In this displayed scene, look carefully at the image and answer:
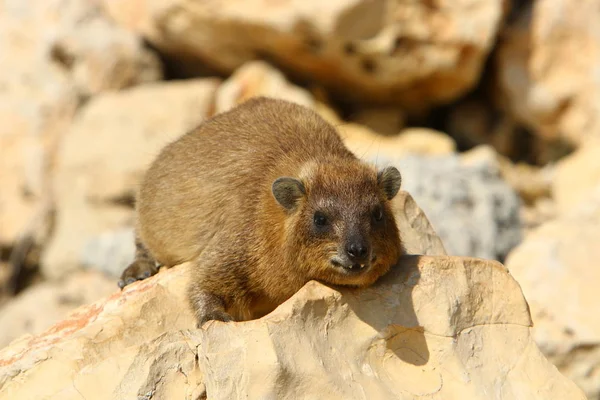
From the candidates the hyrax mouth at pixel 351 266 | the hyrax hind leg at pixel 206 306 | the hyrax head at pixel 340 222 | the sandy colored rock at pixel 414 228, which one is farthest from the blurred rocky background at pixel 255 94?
the hyrax mouth at pixel 351 266

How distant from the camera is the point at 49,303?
12844mm

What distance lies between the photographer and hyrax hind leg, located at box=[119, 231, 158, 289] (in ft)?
25.9

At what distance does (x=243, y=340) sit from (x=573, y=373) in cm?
446

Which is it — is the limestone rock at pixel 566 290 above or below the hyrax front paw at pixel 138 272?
below

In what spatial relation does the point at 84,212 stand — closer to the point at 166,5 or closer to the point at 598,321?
the point at 166,5

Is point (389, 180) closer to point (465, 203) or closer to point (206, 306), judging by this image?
point (206, 306)

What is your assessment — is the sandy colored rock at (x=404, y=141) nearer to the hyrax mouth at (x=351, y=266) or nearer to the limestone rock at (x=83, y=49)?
the limestone rock at (x=83, y=49)

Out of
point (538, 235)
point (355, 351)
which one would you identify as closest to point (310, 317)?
point (355, 351)

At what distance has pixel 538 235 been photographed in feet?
33.7

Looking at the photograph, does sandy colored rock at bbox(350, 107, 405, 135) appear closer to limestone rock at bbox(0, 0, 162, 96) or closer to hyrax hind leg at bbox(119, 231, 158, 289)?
limestone rock at bbox(0, 0, 162, 96)

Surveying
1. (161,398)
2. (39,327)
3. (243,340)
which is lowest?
(39,327)

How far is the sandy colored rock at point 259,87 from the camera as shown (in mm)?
14203

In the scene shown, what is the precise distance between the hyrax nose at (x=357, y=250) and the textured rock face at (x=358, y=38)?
804 centimetres

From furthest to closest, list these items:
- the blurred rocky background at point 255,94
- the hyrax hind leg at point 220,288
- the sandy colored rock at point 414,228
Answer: the blurred rocky background at point 255,94
the sandy colored rock at point 414,228
the hyrax hind leg at point 220,288
